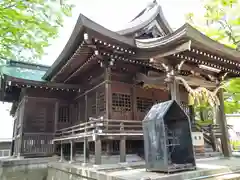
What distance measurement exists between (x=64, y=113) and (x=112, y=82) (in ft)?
15.8

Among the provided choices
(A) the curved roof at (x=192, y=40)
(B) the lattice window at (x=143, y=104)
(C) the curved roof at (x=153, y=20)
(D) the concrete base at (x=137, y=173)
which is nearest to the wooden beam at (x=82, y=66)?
(A) the curved roof at (x=192, y=40)

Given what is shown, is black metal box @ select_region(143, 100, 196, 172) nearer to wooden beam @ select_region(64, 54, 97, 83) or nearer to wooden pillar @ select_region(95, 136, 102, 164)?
wooden pillar @ select_region(95, 136, 102, 164)

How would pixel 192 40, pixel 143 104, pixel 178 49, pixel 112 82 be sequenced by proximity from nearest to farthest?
pixel 192 40
pixel 178 49
pixel 112 82
pixel 143 104

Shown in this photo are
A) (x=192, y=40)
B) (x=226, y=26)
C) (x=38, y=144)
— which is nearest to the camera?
(x=192, y=40)

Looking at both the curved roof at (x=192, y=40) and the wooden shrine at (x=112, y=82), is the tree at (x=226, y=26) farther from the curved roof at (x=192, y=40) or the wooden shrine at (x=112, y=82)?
the curved roof at (x=192, y=40)

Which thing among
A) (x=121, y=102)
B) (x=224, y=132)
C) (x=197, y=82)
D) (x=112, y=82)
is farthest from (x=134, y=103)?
(x=224, y=132)

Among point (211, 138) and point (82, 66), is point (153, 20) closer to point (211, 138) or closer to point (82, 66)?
point (82, 66)

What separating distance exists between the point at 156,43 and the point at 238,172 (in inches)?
183

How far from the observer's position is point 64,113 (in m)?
12.1

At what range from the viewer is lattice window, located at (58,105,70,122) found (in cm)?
1198

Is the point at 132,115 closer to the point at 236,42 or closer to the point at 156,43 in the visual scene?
the point at 156,43

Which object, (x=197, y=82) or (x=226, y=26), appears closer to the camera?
(x=197, y=82)

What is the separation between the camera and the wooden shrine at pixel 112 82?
6.89 m

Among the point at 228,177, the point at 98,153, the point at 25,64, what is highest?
the point at 25,64
